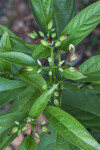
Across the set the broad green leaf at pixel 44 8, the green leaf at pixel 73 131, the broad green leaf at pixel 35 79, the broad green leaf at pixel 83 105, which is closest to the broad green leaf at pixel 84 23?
the broad green leaf at pixel 44 8

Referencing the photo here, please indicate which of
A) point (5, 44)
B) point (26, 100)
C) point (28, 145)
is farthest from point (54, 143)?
point (5, 44)

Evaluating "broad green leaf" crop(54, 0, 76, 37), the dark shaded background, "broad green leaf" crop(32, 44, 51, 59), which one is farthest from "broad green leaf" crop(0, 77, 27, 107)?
the dark shaded background

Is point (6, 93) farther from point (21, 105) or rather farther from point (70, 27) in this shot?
point (70, 27)

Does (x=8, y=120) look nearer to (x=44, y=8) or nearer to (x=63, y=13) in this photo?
(x=44, y=8)

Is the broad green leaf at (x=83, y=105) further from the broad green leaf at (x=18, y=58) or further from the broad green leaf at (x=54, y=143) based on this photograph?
the broad green leaf at (x=18, y=58)

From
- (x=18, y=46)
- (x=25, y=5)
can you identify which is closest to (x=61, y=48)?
(x=18, y=46)
